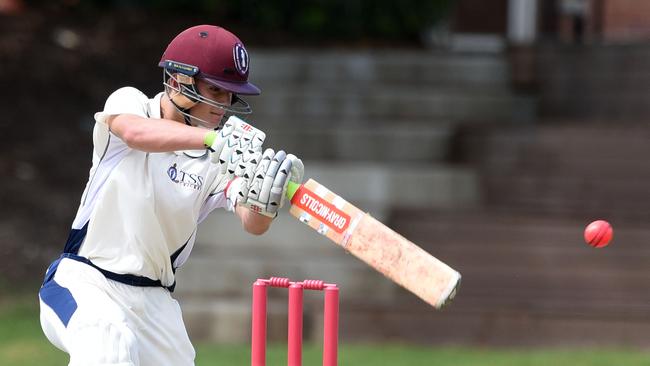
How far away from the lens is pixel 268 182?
387 centimetres

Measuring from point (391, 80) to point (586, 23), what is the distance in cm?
245

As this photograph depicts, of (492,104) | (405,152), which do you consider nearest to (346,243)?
(405,152)

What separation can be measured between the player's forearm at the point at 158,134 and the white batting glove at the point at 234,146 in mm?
77

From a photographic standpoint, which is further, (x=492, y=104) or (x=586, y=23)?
(x=586, y=23)

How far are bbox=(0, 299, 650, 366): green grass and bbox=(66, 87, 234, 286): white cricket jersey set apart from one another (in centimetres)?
356

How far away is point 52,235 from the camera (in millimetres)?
10008

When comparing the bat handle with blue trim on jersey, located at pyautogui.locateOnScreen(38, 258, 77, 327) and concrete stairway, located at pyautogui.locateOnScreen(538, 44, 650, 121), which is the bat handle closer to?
blue trim on jersey, located at pyautogui.locateOnScreen(38, 258, 77, 327)

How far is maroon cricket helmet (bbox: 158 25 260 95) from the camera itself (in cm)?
422

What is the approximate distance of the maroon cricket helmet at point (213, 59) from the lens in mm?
4223

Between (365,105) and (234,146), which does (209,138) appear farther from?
(365,105)

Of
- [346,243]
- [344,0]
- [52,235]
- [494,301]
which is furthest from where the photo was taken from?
[344,0]

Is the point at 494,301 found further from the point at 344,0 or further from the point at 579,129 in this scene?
the point at 344,0

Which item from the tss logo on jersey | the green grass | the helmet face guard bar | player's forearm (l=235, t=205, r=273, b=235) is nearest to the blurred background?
the green grass

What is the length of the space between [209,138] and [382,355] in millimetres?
4387
